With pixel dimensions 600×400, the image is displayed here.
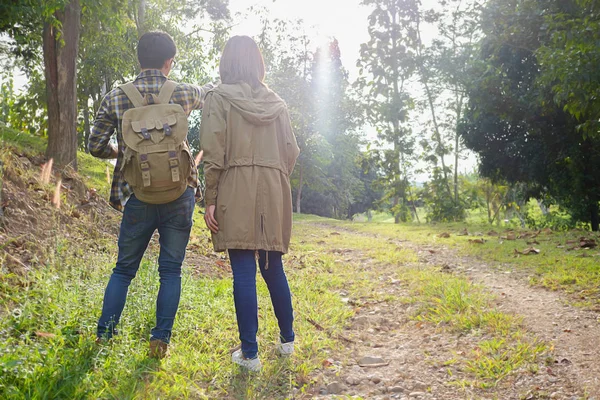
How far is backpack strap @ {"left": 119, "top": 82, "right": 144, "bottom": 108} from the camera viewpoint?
3098 mm

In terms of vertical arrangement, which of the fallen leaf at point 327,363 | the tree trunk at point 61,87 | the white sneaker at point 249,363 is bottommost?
the fallen leaf at point 327,363

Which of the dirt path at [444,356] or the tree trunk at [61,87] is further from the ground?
the tree trunk at [61,87]

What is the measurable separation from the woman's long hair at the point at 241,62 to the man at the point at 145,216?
1.13 feet

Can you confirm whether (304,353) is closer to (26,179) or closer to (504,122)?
(26,179)

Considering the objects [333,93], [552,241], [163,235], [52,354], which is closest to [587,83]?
[552,241]

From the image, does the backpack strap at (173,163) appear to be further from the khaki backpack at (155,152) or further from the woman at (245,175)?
the woman at (245,175)

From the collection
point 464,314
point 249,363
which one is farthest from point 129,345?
point 464,314

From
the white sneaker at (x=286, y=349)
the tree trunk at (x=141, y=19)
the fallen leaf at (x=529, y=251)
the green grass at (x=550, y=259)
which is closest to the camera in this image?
the white sneaker at (x=286, y=349)

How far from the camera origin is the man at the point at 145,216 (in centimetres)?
314

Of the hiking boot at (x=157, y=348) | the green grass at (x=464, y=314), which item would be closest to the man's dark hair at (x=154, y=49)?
the hiking boot at (x=157, y=348)

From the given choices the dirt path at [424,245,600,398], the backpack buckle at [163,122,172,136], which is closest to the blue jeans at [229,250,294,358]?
the backpack buckle at [163,122,172,136]

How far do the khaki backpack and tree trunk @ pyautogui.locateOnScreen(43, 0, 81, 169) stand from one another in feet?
19.2

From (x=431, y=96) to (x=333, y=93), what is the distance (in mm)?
13139

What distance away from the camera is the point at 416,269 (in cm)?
669
